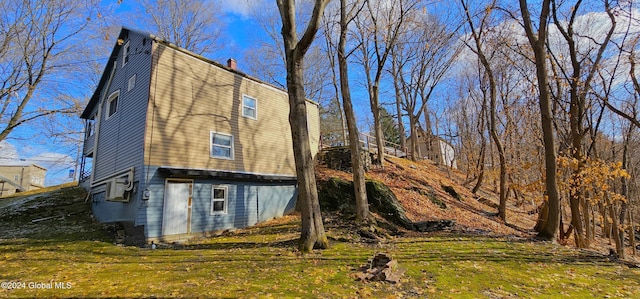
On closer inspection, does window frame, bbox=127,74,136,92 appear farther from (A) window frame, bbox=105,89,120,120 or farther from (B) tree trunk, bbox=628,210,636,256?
(B) tree trunk, bbox=628,210,636,256

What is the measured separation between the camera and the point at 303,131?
28.8ft

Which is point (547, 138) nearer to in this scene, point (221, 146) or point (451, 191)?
point (451, 191)

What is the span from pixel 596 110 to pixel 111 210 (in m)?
22.1

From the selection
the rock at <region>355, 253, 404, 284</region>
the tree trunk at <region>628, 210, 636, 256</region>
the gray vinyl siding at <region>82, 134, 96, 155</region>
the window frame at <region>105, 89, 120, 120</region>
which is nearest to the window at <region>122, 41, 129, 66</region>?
the window frame at <region>105, 89, 120, 120</region>

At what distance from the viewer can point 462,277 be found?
6.06m

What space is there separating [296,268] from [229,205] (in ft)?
23.6

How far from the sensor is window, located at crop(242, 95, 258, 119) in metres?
15.0

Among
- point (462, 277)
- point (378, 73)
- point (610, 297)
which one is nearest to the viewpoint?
point (610, 297)

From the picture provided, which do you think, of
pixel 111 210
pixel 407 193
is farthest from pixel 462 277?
pixel 111 210

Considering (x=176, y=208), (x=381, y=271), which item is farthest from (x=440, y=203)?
(x=176, y=208)

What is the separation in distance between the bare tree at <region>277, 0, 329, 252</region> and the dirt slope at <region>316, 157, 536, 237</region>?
19.4 ft

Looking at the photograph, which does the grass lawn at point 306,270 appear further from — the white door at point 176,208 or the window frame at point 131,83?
the window frame at point 131,83

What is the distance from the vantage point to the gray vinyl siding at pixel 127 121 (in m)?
11.7

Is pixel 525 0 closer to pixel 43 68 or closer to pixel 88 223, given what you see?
pixel 88 223
